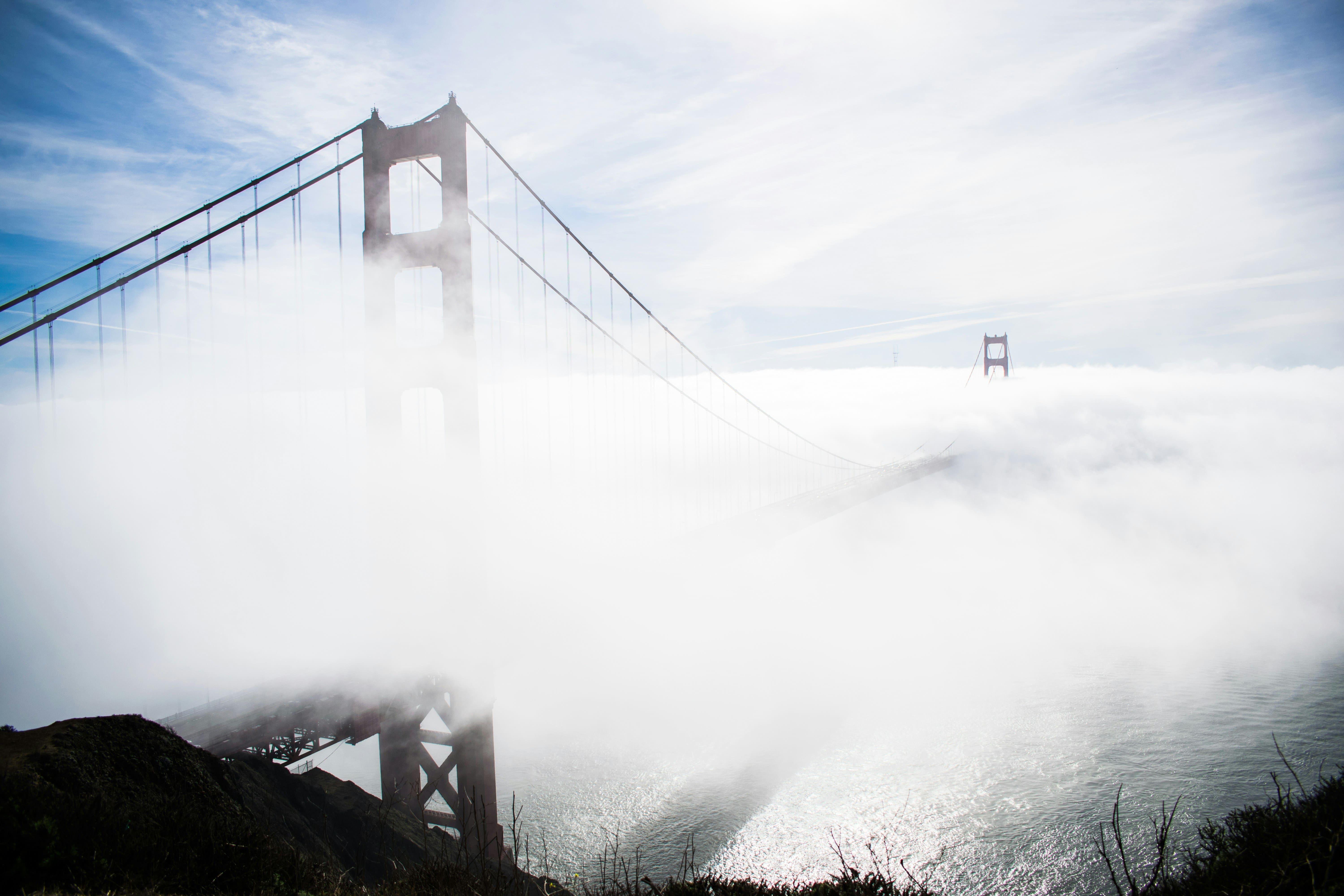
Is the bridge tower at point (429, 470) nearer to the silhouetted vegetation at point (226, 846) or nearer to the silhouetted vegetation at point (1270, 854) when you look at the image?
the silhouetted vegetation at point (226, 846)

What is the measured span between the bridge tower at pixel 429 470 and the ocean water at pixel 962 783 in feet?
27.7

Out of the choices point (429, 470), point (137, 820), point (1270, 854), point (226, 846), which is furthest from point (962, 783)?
point (137, 820)

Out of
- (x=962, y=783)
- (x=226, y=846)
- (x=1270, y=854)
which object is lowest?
(x=962, y=783)

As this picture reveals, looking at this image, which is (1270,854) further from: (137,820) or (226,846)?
(137,820)

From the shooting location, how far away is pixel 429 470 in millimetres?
10859

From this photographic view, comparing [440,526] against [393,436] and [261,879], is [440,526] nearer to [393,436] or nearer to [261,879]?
[393,436]

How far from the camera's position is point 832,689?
36.7 meters

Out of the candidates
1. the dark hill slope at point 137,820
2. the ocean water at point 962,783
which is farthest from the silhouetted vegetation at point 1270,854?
the ocean water at point 962,783

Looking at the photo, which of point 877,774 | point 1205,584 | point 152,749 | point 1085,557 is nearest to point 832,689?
point 877,774

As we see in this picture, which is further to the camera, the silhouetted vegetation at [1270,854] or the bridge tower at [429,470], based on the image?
the bridge tower at [429,470]

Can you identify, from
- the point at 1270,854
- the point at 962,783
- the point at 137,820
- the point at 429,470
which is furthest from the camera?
the point at 962,783

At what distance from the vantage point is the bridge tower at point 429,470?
10.3 meters

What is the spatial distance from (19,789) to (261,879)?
1.80 m

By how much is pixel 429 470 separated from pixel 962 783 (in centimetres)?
2455
